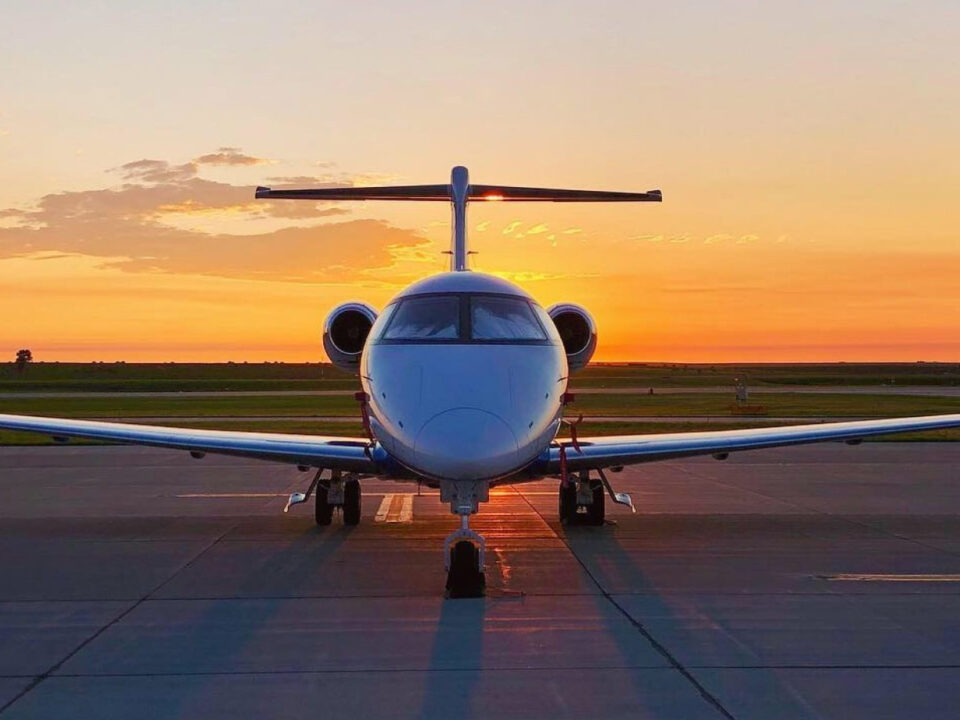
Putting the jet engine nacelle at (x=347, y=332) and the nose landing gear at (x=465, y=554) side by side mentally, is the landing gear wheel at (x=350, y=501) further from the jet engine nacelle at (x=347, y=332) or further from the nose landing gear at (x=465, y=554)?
the nose landing gear at (x=465, y=554)

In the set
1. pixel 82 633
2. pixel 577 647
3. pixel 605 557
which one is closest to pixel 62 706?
pixel 82 633

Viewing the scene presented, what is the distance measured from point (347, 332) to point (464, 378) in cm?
466

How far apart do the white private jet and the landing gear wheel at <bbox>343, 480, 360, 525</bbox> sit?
0.01 m

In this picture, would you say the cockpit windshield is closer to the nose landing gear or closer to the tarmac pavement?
the nose landing gear

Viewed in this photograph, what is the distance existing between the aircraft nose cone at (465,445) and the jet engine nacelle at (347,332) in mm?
4836

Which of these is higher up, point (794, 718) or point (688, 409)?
point (794, 718)

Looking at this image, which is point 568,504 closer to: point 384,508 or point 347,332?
point 384,508

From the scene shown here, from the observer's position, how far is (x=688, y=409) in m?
42.2

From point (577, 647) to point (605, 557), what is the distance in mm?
3843

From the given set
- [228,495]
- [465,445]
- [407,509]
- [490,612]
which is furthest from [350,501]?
[465,445]

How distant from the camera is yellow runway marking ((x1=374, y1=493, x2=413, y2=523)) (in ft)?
45.4

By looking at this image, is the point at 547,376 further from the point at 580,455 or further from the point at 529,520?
the point at 529,520

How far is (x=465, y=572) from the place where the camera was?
8.59 metres

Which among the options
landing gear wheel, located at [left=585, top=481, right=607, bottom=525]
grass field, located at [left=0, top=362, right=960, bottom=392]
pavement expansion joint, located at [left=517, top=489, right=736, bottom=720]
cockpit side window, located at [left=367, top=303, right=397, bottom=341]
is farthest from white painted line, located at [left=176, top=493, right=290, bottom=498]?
grass field, located at [left=0, top=362, right=960, bottom=392]
